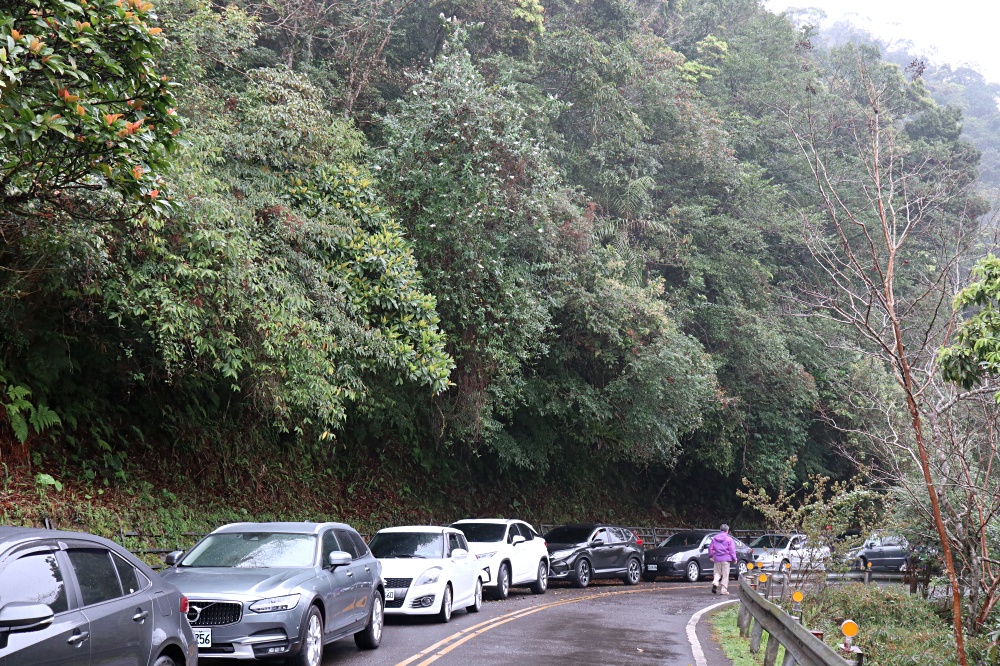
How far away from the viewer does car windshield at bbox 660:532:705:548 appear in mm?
26984

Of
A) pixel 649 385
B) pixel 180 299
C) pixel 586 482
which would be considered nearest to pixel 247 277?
pixel 180 299

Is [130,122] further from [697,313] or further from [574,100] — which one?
[697,313]

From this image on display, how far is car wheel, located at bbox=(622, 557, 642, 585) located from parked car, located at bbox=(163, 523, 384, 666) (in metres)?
13.7

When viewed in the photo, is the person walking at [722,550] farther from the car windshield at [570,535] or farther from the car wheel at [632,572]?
the car windshield at [570,535]

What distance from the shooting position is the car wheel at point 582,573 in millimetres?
22188

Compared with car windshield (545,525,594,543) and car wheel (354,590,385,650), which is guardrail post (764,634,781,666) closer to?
car wheel (354,590,385,650)

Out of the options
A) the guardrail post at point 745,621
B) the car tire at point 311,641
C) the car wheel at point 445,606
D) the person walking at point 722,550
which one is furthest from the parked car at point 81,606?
the person walking at point 722,550

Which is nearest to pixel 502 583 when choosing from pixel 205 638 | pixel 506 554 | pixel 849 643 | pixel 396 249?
pixel 506 554

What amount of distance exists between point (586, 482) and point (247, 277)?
73.4ft

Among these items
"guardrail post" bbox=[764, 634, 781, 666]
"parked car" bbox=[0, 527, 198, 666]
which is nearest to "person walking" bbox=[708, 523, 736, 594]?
"guardrail post" bbox=[764, 634, 781, 666]

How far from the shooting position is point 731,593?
23094 mm

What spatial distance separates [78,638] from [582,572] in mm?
17957

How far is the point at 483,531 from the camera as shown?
756 inches

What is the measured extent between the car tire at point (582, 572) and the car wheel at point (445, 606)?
28.0 feet
